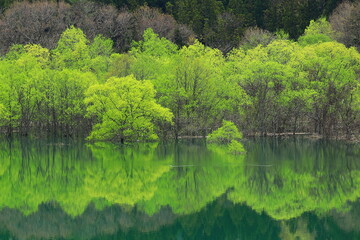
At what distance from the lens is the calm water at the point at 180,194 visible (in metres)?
24.9

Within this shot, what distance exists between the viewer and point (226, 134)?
2115 inches

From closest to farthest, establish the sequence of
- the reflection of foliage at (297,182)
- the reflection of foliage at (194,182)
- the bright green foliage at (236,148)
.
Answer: the reflection of foliage at (297,182)
the reflection of foliage at (194,182)
the bright green foliage at (236,148)

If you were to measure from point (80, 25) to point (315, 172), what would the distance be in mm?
61844

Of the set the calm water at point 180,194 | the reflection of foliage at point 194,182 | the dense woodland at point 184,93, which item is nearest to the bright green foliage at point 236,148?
the calm water at point 180,194

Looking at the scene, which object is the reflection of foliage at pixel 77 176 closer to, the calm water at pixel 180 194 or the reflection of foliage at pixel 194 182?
the calm water at pixel 180 194

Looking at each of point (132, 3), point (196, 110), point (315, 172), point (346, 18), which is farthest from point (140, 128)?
point (132, 3)

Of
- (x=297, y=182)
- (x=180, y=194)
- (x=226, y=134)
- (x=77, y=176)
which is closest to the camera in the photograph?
(x=180, y=194)

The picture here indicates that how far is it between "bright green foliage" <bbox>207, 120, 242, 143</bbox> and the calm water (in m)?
5.53

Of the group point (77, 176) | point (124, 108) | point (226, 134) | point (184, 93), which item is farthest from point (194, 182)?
point (184, 93)

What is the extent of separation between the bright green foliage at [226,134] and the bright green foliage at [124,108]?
417 centimetres

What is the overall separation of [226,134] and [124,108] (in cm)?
882

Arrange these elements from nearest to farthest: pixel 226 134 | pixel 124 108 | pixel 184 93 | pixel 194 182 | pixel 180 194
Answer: pixel 180 194
pixel 194 182
pixel 226 134
pixel 124 108
pixel 184 93

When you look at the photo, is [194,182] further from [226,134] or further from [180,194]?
[226,134]

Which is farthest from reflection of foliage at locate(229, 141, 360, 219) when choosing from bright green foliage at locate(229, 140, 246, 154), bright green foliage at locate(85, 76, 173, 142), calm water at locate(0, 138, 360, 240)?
bright green foliage at locate(85, 76, 173, 142)
